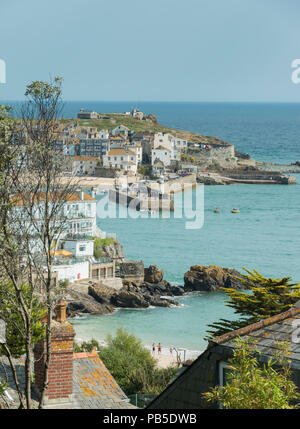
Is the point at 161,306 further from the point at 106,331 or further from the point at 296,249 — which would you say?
the point at 296,249

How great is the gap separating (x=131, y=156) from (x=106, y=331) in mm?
48845

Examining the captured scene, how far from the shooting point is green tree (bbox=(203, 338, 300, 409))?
3.55 m

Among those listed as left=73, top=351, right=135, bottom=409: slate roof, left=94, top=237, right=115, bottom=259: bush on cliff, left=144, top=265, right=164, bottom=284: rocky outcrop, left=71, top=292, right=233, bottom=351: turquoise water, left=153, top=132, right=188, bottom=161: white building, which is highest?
left=153, top=132, right=188, bottom=161: white building

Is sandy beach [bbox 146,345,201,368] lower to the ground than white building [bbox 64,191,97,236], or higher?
lower

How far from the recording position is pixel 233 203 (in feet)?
190

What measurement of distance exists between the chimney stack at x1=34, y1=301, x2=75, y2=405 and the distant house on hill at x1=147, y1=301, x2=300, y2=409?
3.80 ft

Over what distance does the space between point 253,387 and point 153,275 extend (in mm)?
26815

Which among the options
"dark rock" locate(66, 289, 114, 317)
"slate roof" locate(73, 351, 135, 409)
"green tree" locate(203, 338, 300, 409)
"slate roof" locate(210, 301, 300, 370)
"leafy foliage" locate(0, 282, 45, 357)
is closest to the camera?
"green tree" locate(203, 338, 300, 409)

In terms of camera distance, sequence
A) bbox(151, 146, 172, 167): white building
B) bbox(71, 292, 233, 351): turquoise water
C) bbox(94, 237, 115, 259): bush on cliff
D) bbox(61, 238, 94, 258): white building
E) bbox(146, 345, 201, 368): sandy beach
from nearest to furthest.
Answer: bbox(146, 345, 201, 368): sandy beach < bbox(71, 292, 233, 351): turquoise water < bbox(61, 238, 94, 258): white building < bbox(94, 237, 115, 259): bush on cliff < bbox(151, 146, 172, 167): white building

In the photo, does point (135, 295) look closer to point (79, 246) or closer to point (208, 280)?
point (208, 280)

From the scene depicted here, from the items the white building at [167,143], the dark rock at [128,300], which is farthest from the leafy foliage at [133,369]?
the white building at [167,143]

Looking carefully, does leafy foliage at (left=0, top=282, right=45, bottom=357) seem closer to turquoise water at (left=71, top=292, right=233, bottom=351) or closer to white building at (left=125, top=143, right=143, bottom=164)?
turquoise water at (left=71, top=292, right=233, bottom=351)

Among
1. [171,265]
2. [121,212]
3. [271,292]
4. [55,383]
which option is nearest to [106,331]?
[171,265]

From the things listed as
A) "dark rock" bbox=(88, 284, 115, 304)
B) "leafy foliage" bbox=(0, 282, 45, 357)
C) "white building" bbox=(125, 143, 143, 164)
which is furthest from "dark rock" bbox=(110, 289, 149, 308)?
"white building" bbox=(125, 143, 143, 164)
